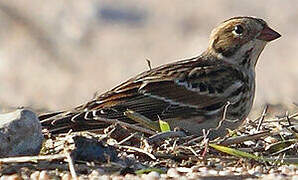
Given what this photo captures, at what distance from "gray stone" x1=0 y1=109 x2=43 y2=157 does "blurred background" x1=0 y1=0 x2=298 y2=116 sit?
8301 mm

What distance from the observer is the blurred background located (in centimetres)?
1593

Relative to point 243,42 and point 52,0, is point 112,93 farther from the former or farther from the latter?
point 52,0

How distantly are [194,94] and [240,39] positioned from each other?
2.73 ft

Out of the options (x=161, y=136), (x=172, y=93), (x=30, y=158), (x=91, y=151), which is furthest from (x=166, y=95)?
(x=30, y=158)

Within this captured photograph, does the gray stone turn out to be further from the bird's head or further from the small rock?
the bird's head

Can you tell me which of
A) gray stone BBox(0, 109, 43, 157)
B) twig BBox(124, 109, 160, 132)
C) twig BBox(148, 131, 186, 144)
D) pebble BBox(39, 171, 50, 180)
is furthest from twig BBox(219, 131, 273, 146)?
pebble BBox(39, 171, 50, 180)

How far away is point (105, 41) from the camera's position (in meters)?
18.7

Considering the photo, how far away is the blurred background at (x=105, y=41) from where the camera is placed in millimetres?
15930

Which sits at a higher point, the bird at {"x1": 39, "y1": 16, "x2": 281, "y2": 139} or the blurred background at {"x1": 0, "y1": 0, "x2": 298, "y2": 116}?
A: the bird at {"x1": 39, "y1": 16, "x2": 281, "y2": 139}

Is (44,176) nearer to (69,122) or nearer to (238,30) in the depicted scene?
(69,122)

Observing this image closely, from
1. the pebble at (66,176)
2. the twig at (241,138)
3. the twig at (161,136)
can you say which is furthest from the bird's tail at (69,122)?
the pebble at (66,176)

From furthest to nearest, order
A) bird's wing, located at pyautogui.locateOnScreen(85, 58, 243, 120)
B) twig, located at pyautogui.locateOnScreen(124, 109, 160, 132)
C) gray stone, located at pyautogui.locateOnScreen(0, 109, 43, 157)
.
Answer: bird's wing, located at pyautogui.locateOnScreen(85, 58, 243, 120), twig, located at pyautogui.locateOnScreen(124, 109, 160, 132), gray stone, located at pyautogui.locateOnScreen(0, 109, 43, 157)

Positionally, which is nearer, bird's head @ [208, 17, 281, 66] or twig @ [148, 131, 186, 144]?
twig @ [148, 131, 186, 144]

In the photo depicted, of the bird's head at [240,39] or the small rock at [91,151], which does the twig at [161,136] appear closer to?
the small rock at [91,151]
